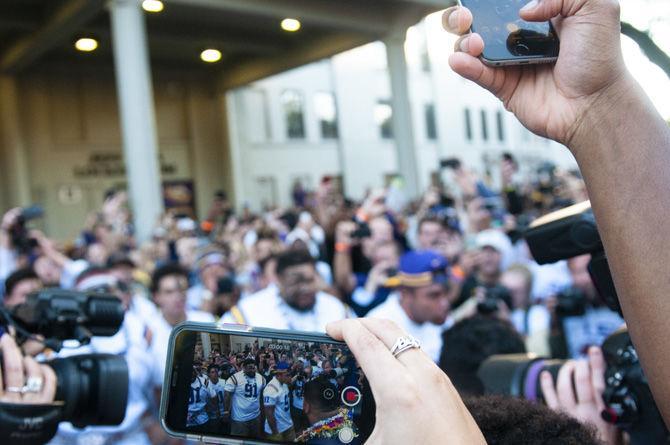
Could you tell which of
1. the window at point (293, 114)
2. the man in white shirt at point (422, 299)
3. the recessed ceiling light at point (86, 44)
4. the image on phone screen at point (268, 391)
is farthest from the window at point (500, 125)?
the image on phone screen at point (268, 391)

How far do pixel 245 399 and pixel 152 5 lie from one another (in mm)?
12959

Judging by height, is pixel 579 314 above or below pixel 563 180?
below

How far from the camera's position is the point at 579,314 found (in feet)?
12.2

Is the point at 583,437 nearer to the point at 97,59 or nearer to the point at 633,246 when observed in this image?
the point at 633,246

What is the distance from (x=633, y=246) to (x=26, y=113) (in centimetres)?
1968

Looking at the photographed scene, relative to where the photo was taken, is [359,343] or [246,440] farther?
[246,440]

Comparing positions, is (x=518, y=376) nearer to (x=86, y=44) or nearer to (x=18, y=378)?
(x=18, y=378)

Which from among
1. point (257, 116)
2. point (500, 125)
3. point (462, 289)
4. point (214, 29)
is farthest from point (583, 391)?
point (500, 125)

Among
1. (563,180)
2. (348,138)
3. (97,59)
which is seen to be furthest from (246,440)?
(348,138)

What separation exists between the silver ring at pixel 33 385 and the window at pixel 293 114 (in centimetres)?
2282

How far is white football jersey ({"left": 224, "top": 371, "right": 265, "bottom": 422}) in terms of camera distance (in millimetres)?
1080

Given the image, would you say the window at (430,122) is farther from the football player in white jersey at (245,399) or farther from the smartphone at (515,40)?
the football player in white jersey at (245,399)

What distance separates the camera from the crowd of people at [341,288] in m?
3.36

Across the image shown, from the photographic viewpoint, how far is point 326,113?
2525cm
